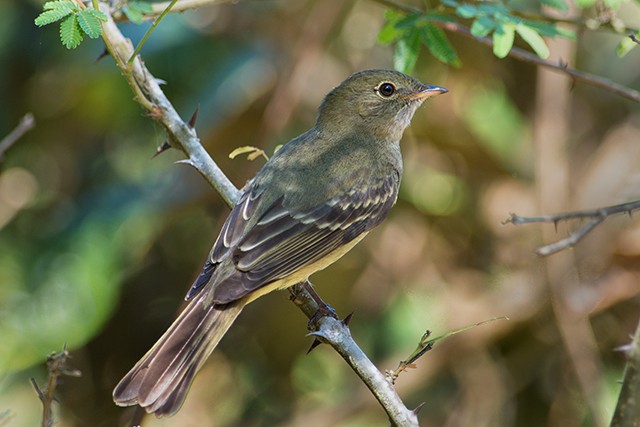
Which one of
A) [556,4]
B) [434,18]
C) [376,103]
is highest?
[434,18]

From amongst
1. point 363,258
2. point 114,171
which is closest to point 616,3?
point 363,258

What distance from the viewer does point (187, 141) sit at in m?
4.52

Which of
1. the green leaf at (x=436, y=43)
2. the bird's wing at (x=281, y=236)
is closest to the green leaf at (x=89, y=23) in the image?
the bird's wing at (x=281, y=236)

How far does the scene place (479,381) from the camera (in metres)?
7.11

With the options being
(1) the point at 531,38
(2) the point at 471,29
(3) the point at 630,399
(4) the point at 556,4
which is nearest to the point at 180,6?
(2) the point at 471,29

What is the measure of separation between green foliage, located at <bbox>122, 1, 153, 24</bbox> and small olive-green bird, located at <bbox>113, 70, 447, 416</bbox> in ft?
3.55

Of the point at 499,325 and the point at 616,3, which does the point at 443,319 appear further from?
the point at 616,3

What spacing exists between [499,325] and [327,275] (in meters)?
1.41

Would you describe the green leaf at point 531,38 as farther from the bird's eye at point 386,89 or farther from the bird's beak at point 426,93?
the bird's eye at point 386,89

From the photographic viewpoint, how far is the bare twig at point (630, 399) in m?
2.49

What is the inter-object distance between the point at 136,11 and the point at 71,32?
4.23 feet

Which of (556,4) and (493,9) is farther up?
(493,9)

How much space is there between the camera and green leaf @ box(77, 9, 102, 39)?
11.5ft

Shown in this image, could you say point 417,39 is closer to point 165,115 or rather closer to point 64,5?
point 165,115
